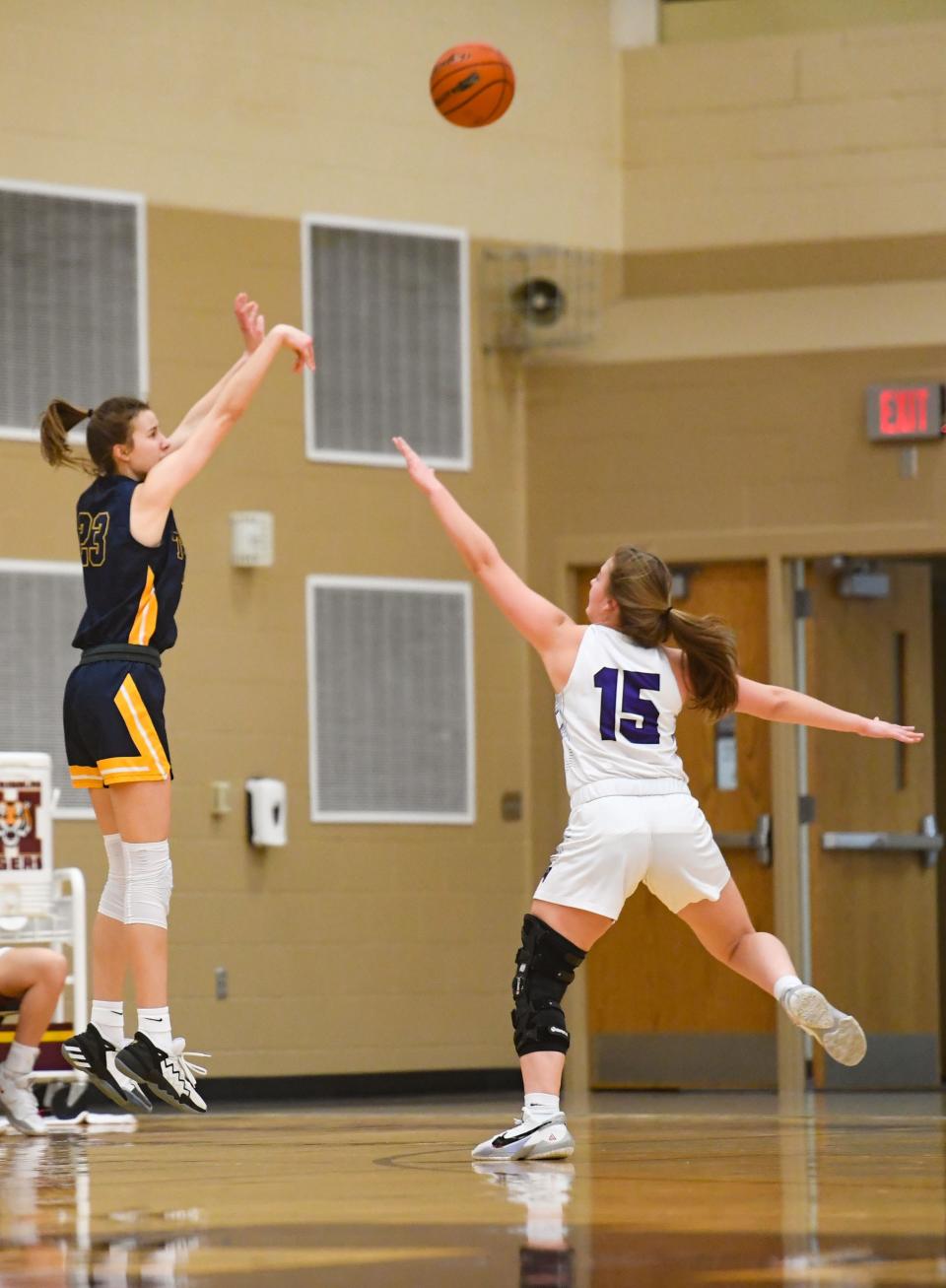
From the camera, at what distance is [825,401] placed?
974cm

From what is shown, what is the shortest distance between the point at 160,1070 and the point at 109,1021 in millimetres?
279

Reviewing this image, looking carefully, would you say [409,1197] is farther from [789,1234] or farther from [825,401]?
[825,401]

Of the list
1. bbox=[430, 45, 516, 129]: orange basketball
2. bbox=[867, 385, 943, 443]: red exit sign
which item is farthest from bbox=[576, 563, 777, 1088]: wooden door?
bbox=[430, 45, 516, 129]: orange basketball

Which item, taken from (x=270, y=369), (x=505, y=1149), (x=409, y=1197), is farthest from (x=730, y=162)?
(x=409, y=1197)

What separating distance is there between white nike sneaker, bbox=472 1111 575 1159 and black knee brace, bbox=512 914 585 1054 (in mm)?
185

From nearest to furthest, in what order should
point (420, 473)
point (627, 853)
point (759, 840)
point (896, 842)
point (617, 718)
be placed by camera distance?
point (627, 853)
point (617, 718)
point (420, 473)
point (759, 840)
point (896, 842)

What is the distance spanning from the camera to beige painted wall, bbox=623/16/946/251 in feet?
32.0

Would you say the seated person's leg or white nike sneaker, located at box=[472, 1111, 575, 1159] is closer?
white nike sneaker, located at box=[472, 1111, 575, 1159]

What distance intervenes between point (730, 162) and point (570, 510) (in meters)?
1.84

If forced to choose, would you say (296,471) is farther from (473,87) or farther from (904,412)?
(904,412)

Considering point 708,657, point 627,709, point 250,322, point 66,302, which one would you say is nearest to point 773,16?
point 66,302

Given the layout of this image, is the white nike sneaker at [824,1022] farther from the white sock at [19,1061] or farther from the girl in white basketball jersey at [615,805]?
the white sock at [19,1061]

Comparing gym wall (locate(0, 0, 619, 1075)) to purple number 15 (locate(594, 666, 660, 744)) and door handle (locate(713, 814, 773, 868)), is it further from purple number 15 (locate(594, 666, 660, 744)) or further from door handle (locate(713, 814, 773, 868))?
purple number 15 (locate(594, 666, 660, 744))

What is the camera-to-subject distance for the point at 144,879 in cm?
579
